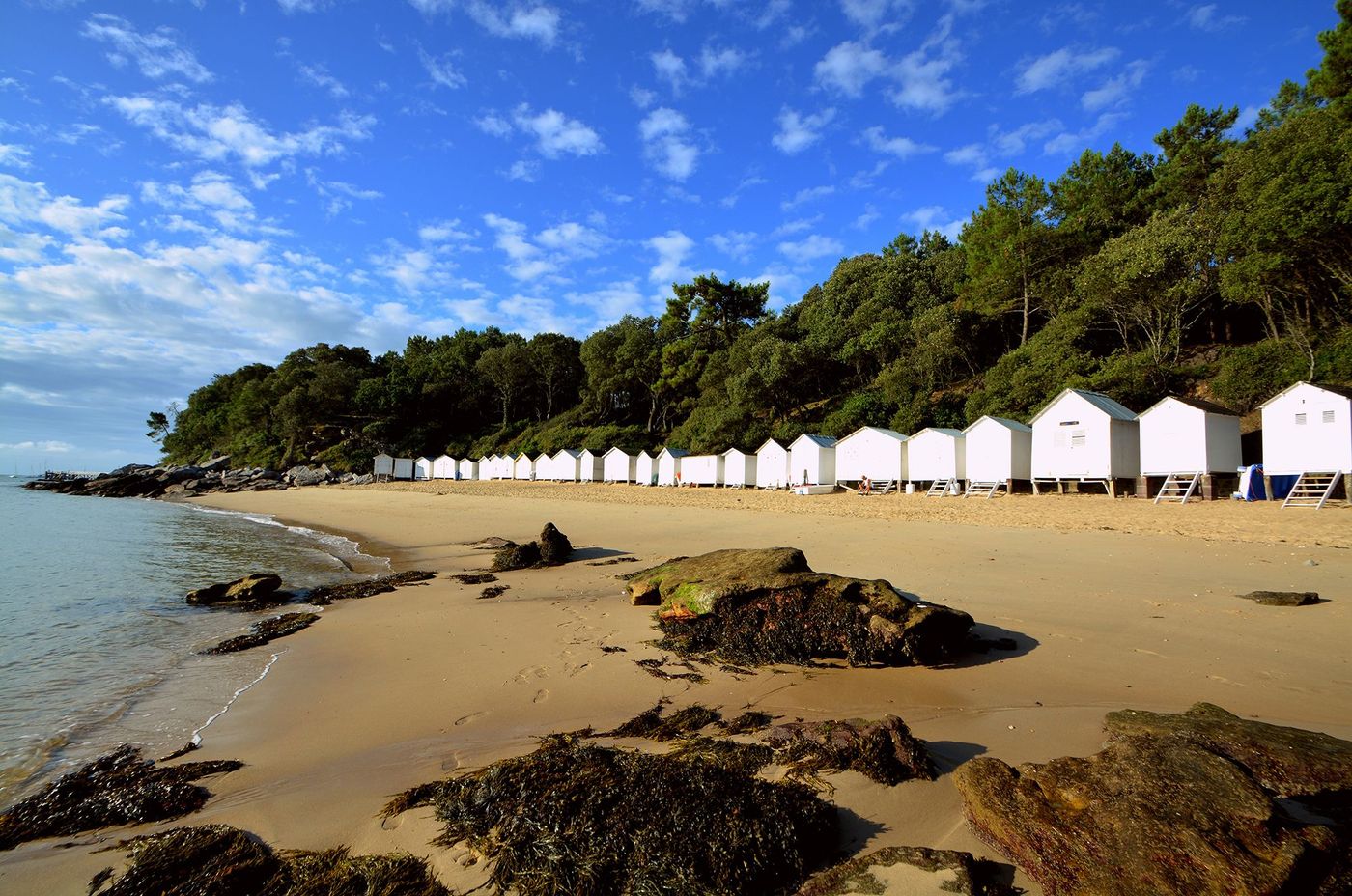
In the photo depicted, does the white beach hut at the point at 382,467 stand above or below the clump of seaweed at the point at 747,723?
above

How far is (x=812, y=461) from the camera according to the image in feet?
102

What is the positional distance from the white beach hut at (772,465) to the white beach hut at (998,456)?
34.4 feet

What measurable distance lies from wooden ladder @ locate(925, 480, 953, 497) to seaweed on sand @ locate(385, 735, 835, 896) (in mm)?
23863

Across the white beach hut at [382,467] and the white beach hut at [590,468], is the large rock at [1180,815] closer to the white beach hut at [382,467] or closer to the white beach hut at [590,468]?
the white beach hut at [590,468]

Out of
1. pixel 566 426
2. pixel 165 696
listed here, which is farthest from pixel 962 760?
pixel 566 426

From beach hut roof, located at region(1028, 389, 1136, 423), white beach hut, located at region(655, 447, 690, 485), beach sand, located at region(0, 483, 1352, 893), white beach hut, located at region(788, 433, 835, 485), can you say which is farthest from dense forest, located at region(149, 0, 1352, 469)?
beach sand, located at region(0, 483, 1352, 893)

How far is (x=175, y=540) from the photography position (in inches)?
648

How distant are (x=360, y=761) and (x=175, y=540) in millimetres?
17418

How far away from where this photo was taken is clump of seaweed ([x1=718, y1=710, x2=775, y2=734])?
395 centimetres

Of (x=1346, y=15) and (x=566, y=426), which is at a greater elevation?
(x=1346, y=15)

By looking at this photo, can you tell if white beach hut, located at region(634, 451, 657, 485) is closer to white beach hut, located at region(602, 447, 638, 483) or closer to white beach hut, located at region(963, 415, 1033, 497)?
white beach hut, located at region(602, 447, 638, 483)

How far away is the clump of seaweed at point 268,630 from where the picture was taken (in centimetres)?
671

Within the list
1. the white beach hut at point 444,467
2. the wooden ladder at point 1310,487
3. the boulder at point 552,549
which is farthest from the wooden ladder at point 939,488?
the white beach hut at point 444,467

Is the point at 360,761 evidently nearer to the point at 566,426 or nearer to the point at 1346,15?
the point at 1346,15
